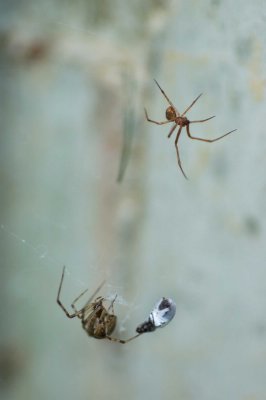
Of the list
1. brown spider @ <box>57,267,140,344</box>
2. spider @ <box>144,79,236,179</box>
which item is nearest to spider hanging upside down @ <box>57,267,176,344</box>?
brown spider @ <box>57,267,140,344</box>

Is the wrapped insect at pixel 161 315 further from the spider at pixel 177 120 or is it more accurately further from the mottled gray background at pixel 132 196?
the spider at pixel 177 120

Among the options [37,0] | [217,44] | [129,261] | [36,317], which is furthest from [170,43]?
[36,317]

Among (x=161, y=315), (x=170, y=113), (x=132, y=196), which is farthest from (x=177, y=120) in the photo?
(x=161, y=315)

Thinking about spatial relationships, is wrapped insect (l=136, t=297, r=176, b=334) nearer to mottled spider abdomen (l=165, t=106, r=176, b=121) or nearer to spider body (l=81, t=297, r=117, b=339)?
spider body (l=81, t=297, r=117, b=339)

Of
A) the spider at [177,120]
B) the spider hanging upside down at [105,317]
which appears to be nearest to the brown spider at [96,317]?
the spider hanging upside down at [105,317]

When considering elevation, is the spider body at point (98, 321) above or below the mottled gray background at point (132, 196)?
below

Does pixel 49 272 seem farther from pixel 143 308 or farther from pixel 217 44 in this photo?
pixel 217 44

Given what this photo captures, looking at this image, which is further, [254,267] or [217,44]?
[254,267]
